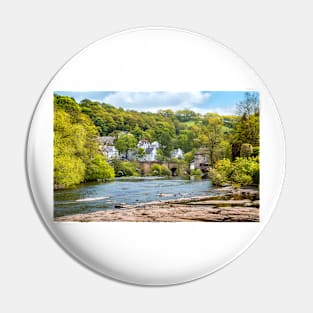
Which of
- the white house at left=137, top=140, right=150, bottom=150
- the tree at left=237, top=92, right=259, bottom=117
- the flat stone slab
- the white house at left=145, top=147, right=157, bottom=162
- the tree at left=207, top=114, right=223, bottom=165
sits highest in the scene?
the tree at left=237, top=92, right=259, bottom=117

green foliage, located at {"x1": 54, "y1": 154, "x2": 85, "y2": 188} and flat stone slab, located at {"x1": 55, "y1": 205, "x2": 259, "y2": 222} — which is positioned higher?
green foliage, located at {"x1": 54, "y1": 154, "x2": 85, "y2": 188}

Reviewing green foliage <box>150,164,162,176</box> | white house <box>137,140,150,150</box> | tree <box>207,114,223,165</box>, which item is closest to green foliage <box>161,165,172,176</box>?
green foliage <box>150,164,162,176</box>

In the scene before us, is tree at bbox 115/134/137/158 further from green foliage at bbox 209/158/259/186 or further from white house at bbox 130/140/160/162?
green foliage at bbox 209/158/259/186

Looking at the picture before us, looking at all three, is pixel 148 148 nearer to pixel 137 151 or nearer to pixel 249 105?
pixel 137 151

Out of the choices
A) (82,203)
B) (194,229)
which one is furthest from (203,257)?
(82,203)

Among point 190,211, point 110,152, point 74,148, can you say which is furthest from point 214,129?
point 74,148
